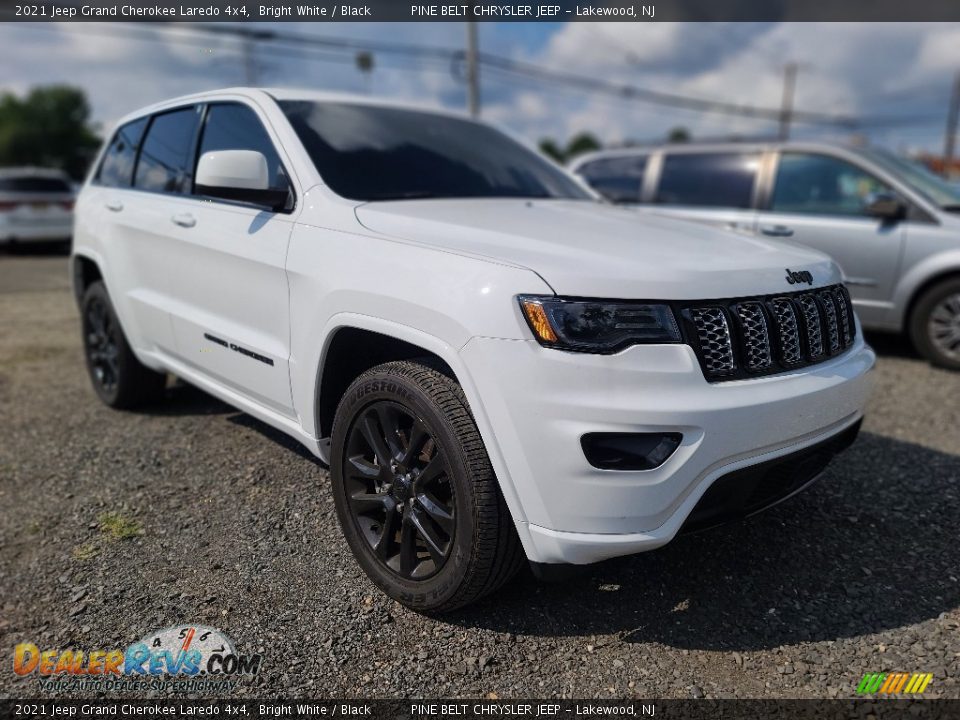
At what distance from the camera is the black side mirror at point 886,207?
5750mm

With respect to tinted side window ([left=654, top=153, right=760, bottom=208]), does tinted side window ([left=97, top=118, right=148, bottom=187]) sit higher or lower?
higher

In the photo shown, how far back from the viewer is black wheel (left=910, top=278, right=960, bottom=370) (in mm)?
5672

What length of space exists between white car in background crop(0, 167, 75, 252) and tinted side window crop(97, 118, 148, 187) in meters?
11.7

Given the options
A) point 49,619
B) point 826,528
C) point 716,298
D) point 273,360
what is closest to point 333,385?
point 273,360

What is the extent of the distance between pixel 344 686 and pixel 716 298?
1559mm

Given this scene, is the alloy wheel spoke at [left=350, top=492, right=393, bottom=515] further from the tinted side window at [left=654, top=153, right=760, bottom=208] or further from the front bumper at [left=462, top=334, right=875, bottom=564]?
the tinted side window at [left=654, top=153, right=760, bottom=208]

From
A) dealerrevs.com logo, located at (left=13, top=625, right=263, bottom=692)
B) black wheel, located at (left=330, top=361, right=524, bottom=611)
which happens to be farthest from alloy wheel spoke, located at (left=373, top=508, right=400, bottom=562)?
dealerrevs.com logo, located at (left=13, top=625, right=263, bottom=692)

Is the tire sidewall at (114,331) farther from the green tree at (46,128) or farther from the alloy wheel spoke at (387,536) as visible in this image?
the green tree at (46,128)

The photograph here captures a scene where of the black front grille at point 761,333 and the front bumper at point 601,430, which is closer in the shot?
the front bumper at point 601,430

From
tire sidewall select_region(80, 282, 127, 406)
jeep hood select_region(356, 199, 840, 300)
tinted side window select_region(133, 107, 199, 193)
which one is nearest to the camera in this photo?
jeep hood select_region(356, 199, 840, 300)

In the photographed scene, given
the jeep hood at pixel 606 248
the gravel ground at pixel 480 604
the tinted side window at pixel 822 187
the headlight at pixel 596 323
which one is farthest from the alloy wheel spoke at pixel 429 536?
the tinted side window at pixel 822 187

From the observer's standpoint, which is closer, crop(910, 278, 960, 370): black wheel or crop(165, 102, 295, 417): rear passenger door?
crop(165, 102, 295, 417): rear passenger door

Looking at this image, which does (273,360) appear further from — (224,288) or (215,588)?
(215,588)

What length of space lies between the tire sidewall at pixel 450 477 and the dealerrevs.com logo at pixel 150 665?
18.5 inches
